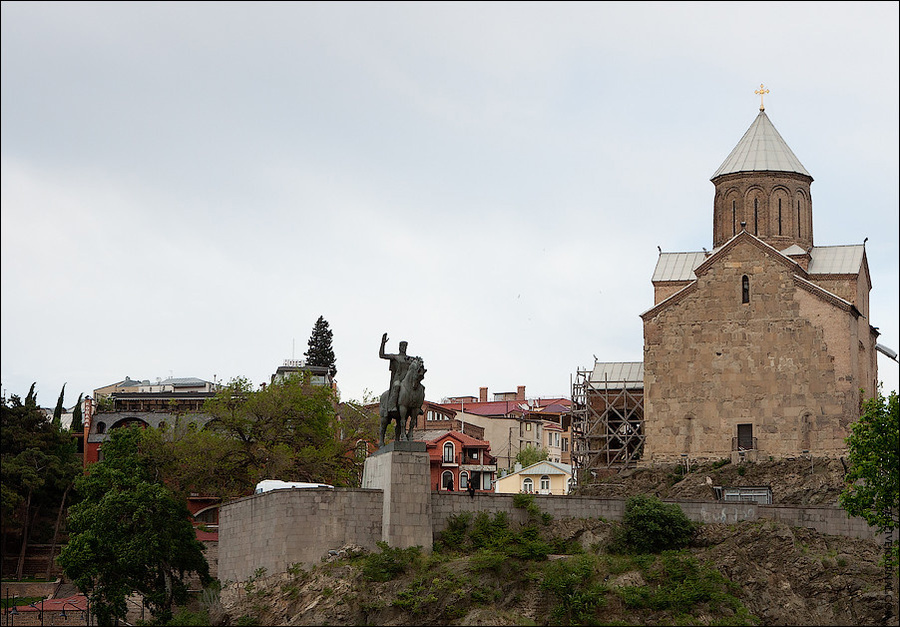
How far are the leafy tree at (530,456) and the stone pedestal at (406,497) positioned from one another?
4535 cm

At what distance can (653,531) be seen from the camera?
36.9m

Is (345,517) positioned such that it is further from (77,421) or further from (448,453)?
(77,421)

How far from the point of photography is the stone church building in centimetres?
5053

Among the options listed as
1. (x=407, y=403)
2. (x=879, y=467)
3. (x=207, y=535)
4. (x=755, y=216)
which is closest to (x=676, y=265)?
(x=755, y=216)

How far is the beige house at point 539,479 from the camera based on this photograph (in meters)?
73.7

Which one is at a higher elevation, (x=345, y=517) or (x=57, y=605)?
(x=345, y=517)

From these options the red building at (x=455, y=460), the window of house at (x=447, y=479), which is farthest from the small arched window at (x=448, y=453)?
the window of house at (x=447, y=479)

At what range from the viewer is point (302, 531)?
35406 mm

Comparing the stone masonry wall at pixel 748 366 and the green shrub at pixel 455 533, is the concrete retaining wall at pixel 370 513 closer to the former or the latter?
the green shrub at pixel 455 533

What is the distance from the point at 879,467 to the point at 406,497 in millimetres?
12577

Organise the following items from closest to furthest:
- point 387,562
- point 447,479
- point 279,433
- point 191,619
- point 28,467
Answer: point 387,562 → point 191,619 → point 279,433 → point 28,467 → point 447,479

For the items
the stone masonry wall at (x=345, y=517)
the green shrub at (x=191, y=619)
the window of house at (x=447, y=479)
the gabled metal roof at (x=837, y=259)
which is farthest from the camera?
the window of house at (x=447, y=479)

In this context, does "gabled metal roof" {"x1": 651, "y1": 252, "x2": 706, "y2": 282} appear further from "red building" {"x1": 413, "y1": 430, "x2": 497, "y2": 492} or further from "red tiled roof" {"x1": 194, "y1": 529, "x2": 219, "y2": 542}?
"red tiled roof" {"x1": 194, "y1": 529, "x2": 219, "y2": 542}

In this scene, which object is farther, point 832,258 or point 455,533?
point 832,258
